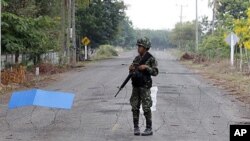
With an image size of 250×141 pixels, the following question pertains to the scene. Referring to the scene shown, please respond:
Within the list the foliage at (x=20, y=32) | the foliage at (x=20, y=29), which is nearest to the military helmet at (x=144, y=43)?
the foliage at (x=20, y=29)

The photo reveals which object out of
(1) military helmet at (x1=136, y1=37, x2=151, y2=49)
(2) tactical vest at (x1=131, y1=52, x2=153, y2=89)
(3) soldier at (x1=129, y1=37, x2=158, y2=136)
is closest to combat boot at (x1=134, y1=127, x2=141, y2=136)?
(3) soldier at (x1=129, y1=37, x2=158, y2=136)

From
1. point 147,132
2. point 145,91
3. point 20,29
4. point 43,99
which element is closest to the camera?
point 145,91

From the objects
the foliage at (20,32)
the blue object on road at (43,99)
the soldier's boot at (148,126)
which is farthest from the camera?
the foliage at (20,32)

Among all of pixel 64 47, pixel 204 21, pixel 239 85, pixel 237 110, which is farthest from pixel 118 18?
pixel 237 110

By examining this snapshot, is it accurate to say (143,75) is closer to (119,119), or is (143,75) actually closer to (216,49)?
(119,119)

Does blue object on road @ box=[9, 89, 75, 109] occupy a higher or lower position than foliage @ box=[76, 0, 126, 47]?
lower

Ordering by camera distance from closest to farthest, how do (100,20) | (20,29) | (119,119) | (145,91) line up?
(145,91), (119,119), (20,29), (100,20)

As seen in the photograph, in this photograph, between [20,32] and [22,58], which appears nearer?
[20,32]

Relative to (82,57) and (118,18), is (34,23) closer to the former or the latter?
(82,57)

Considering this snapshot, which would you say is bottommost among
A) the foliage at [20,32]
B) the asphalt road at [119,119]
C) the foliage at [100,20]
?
the asphalt road at [119,119]

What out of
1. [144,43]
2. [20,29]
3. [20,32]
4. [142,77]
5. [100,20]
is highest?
[100,20]

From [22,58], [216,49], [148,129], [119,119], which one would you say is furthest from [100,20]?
[148,129]

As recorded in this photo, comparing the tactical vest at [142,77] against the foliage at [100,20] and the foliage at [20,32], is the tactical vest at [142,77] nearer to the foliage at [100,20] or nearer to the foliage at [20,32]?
the foliage at [20,32]

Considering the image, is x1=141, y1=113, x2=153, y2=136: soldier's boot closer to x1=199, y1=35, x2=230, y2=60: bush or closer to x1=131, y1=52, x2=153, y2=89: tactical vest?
x1=131, y1=52, x2=153, y2=89: tactical vest
